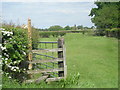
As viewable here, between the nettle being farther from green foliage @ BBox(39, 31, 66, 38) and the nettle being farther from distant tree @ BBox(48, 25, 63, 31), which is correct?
distant tree @ BBox(48, 25, 63, 31)

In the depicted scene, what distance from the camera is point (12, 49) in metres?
3.59

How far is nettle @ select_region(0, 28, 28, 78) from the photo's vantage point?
3479 mm

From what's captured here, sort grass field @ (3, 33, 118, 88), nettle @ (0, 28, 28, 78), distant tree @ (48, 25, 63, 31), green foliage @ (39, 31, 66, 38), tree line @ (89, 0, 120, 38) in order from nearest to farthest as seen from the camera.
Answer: nettle @ (0, 28, 28, 78), grass field @ (3, 33, 118, 88), green foliage @ (39, 31, 66, 38), distant tree @ (48, 25, 63, 31), tree line @ (89, 0, 120, 38)

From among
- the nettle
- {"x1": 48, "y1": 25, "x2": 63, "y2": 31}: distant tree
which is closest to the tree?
{"x1": 48, "y1": 25, "x2": 63, "y2": 31}: distant tree

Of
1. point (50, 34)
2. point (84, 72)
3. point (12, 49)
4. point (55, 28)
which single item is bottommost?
point (84, 72)

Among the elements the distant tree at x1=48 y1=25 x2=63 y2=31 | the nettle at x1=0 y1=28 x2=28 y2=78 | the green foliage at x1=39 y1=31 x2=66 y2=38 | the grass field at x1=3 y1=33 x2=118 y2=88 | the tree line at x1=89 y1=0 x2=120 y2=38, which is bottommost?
the grass field at x1=3 y1=33 x2=118 y2=88

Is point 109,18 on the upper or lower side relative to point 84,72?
upper

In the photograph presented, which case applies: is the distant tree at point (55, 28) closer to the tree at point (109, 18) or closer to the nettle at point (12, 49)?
the nettle at point (12, 49)

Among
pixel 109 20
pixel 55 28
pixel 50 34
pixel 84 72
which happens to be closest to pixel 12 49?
pixel 50 34

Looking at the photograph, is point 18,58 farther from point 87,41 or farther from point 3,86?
point 87,41

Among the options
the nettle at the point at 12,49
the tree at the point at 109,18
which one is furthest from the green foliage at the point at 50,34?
the tree at the point at 109,18

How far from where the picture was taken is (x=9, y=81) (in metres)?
3.61

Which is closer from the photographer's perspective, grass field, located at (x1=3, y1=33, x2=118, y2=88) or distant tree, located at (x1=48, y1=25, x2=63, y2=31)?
grass field, located at (x1=3, y1=33, x2=118, y2=88)

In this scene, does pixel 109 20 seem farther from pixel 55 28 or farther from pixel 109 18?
pixel 55 28
